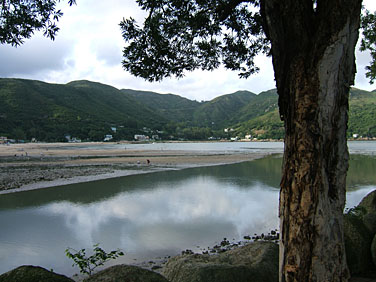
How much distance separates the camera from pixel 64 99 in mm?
181750

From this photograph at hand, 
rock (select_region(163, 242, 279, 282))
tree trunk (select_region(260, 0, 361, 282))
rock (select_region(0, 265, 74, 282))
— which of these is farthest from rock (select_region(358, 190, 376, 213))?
rock (select_region(0, 265, 74, 282))

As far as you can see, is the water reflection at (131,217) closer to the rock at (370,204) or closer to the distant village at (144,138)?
the rock at (370,204)

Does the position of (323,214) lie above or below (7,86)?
below

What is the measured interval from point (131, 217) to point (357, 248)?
29.7 ft

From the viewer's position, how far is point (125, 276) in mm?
3076

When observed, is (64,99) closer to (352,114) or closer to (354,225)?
(352,114)

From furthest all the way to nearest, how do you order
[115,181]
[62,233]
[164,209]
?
1. [115,181]
2. [164,209]
3. [62,233]

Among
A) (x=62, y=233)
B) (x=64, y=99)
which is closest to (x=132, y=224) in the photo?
(x=62, y=233)

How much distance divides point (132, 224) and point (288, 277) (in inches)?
362

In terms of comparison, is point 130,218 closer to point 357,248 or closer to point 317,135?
point 357,248

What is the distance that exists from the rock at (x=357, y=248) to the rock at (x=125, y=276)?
3713mm

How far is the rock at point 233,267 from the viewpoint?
416cm

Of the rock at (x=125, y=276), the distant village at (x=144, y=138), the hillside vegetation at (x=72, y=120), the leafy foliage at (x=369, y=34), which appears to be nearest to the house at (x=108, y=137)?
the distant village at (x=144, y=138)

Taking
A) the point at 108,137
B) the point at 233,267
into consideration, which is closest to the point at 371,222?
the point at 233,267
